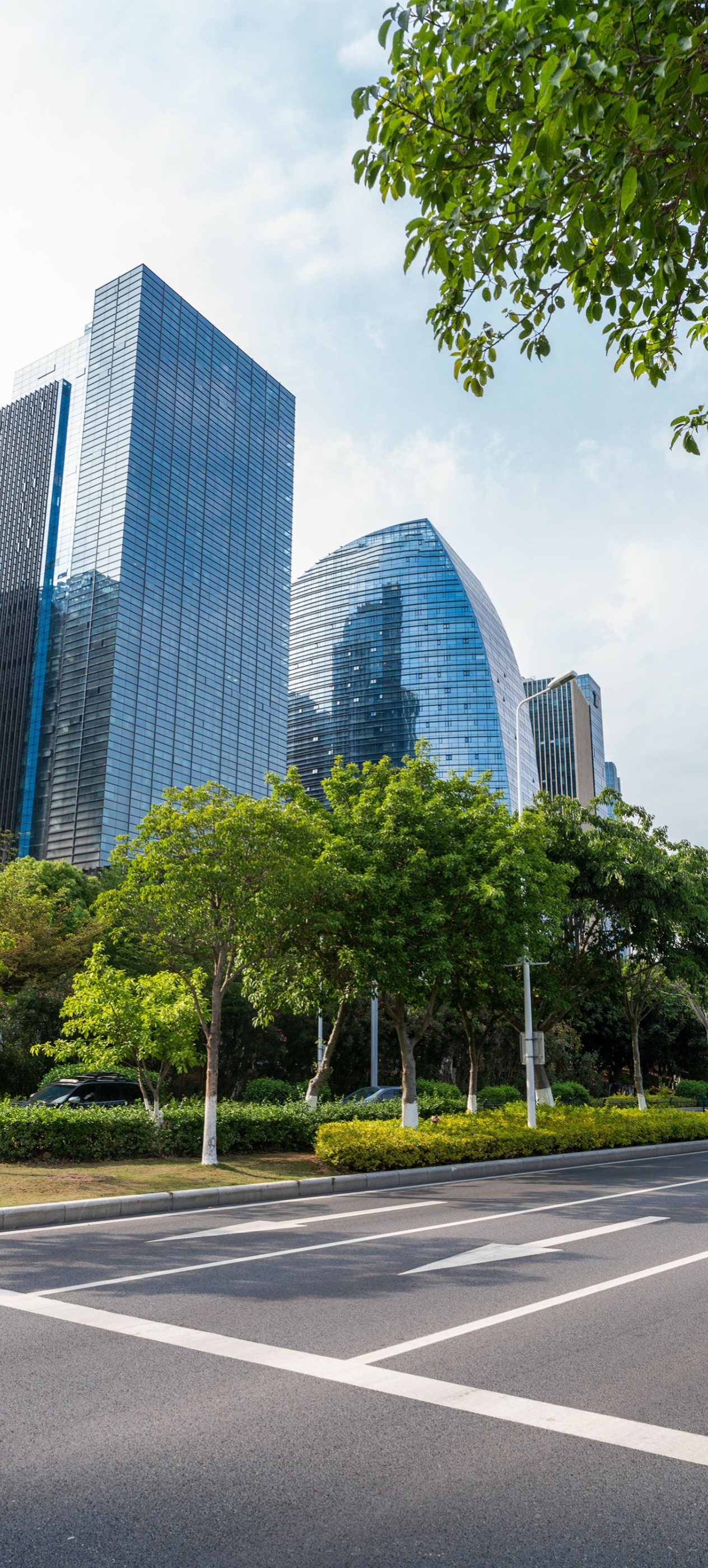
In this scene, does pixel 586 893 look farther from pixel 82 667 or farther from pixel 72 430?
pixel 72 430

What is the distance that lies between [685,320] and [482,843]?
14.4m

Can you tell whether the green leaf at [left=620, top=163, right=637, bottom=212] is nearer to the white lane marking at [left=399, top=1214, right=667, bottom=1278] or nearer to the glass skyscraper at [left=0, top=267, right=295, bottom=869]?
the white lane marking at [left=399, top=1214, right=667, bottom=1278]

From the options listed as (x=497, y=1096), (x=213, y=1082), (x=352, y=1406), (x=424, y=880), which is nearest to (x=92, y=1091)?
(x=213, y=1082)

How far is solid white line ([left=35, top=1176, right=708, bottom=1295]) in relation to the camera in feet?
24.6

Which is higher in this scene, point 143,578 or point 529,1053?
point 143,578

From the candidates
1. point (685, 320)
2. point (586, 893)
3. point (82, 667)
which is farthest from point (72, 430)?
point (685, 320)

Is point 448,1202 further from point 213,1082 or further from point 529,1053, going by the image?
point 529,1053

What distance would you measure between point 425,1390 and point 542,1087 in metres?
23.7

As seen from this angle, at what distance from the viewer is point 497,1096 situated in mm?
30969

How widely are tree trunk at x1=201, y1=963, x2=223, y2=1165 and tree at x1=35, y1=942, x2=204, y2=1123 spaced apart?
69 cm

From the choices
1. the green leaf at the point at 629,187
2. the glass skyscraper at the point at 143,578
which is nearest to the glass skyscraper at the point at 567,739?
the glass skyscraper at the point at 143,578

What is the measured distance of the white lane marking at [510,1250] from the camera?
830 centimetres

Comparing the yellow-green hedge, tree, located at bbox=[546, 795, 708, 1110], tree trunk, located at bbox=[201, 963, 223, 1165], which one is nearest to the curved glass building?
tree, located at bbox=[546, 795, 708, 1110]

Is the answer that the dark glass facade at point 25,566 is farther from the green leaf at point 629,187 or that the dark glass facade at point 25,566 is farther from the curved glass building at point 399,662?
the green leaf at point 629,187
